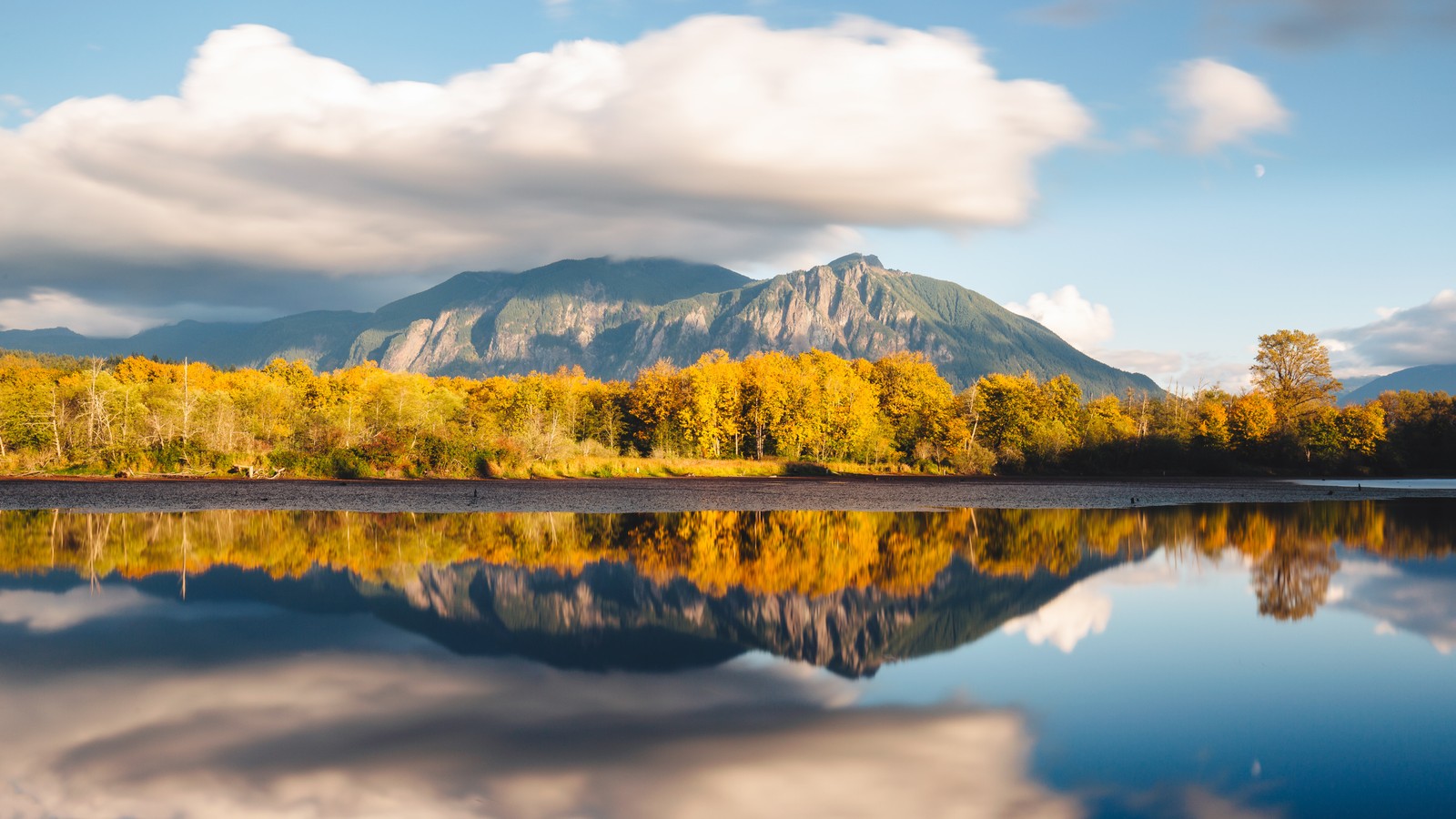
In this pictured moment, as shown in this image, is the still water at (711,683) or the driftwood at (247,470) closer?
the still water at (711,683)

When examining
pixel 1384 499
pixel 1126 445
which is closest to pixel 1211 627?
pixel 1384 499

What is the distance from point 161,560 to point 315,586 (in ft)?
22.1

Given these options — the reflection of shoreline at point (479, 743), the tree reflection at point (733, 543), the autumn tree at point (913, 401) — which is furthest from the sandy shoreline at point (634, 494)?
the reflection of shoreline at point (479, 743)

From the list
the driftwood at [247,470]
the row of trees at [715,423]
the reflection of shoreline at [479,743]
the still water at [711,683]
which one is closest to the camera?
the reflection of shoreline at [479,743]

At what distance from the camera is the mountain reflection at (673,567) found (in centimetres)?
1609

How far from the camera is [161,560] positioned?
24031 mm

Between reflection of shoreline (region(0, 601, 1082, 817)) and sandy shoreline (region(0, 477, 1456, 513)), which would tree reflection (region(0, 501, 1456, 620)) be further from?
reflection of shoreline (region(0, 601, 1082, 817))

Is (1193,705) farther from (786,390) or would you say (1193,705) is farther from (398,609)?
(786,390)

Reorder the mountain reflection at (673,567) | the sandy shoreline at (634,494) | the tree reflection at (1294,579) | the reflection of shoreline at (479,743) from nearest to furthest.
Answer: the reflection of shoreline at (479,743)
the mountain reflection at (673,567)
the tree reflection at (1294,579)
the sandy shoreline at (634,494)

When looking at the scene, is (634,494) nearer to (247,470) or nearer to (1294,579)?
(247,470)

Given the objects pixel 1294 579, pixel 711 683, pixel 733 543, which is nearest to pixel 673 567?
pixel 733 543

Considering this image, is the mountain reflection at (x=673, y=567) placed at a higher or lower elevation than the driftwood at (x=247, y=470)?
lower

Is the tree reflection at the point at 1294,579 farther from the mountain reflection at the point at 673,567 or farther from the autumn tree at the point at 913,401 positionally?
the autumn tree at the point at 913,401

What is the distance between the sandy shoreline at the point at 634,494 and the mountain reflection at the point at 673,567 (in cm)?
603
